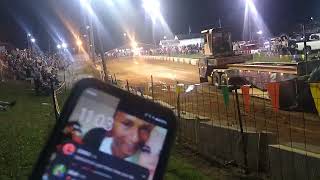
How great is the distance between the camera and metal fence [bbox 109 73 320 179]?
9094mm

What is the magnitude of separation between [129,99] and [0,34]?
7264 centimetres

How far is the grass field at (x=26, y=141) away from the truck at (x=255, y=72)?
25.1 feet

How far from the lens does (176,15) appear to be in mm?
115875

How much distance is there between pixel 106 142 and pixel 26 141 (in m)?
10.4

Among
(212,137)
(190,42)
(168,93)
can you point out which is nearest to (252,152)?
(212,137)

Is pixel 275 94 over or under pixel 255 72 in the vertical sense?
under

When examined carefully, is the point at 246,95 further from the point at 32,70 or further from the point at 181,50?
the point at 181,50

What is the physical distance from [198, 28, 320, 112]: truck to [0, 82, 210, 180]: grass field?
7.65m

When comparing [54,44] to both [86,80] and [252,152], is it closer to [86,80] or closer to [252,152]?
[252,152]

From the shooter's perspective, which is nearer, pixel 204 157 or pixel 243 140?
pixel 243 140

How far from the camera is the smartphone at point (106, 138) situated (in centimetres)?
197

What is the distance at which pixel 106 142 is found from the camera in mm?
2033

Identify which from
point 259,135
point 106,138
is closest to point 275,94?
point 259,135

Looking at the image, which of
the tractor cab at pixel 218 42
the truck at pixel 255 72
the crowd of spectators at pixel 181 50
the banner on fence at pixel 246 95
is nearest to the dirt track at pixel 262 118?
the banner on fence at pixel 246 95
